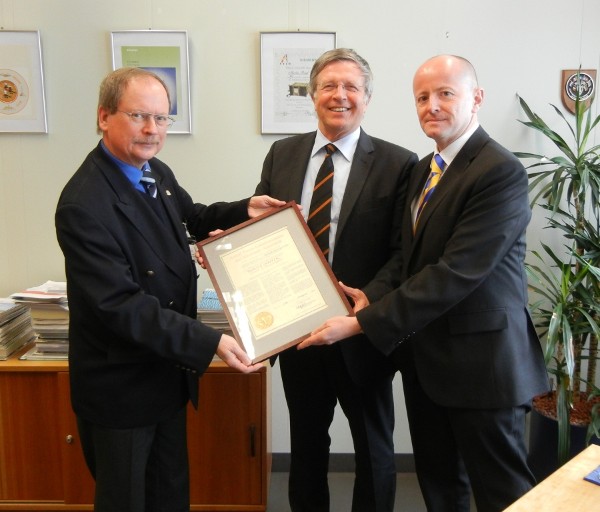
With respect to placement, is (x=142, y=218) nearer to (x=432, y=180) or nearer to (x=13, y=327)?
(x=432, y=180)

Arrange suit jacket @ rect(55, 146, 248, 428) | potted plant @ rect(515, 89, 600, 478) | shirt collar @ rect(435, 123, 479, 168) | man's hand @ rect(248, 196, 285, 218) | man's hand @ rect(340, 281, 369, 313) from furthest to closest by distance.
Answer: potted plant @ rect(515, 89, 600, 478) → man's hand @ rect(248, 196, 285, 218) → man's hand @ rect(340, 281, 369, 313) → shirt collar @ rect(435, 123, 479, 168) → suit jacket @ rect(55, 146, 248, 428)

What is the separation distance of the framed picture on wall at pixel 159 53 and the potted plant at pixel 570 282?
1.65 m

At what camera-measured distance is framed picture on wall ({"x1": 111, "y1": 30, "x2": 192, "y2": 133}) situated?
2674mm

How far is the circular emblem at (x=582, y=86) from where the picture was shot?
2719mm

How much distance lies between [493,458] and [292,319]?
2.43 feet

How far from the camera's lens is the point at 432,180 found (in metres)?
1.79

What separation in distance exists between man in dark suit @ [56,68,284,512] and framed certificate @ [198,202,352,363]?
0.32 ft

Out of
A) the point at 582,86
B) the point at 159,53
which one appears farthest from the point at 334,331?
the point at 582,86

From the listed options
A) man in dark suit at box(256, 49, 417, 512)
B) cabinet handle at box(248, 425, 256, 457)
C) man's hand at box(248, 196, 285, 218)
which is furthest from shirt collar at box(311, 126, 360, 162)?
cabinet handle at box(248, 425, 256, 457)

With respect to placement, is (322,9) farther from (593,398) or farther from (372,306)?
(593,398)

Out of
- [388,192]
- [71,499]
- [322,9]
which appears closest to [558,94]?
[322,9]

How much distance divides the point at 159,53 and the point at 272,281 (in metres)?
1.50

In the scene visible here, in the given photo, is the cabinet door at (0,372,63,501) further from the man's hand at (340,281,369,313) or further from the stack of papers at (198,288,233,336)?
the man's hand at (340,281,369,313)

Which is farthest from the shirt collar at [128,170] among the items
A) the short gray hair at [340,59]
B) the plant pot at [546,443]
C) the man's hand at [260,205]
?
the plant pot at [546,443]
